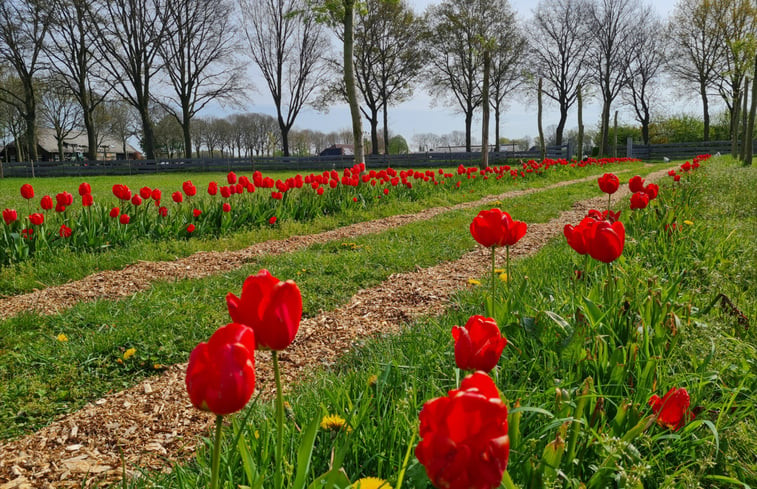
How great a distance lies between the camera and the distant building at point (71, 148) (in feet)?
198

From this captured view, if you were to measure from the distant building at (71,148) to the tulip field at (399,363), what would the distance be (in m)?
58.1

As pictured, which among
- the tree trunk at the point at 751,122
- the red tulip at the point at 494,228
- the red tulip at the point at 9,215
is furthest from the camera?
the tree trunk at the point at 751,122

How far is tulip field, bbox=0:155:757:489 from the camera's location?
1014 mm

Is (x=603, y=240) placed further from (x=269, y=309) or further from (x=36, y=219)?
(x=36, y=219)

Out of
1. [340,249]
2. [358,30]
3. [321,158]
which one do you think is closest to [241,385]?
[340,249]

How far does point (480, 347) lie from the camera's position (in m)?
1.22

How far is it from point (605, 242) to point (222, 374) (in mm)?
1666

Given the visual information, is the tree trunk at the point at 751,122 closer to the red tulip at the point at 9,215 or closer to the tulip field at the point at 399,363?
the tulip field at the point at 399,363

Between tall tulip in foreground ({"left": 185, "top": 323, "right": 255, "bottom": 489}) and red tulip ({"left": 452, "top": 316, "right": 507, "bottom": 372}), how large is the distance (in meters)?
0.58

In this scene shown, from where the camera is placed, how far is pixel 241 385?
0.81m

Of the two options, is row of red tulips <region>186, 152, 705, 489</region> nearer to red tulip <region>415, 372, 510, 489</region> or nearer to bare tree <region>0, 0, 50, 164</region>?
red tulip <region>415, 372, 510, 489</region>

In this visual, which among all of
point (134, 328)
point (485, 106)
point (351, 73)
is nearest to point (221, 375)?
point (134, 328)

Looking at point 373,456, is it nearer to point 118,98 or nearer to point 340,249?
point 340,249

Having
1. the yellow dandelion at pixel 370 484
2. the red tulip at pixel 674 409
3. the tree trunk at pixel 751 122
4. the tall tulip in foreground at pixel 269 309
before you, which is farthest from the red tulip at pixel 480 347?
the tree trunk at pixel 751 122
